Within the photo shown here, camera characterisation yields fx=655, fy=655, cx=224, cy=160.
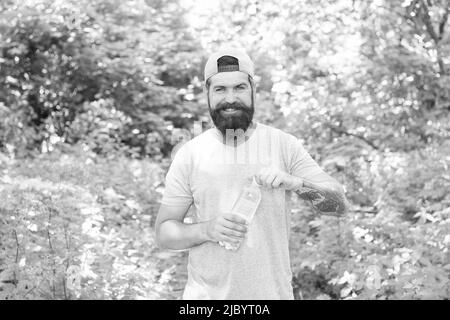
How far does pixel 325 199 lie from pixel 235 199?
13.7 inches

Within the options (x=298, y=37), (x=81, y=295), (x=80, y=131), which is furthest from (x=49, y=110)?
(x=81, y=295)

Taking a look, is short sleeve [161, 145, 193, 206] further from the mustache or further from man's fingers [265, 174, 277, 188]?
man's fingers [265, 174, 277, 188]

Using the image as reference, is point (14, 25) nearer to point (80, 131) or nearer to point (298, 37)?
point (80, 131)

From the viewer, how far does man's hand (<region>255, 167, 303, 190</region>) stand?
2359 millimetres

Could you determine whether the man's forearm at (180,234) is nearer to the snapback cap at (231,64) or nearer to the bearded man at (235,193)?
the bearded man at (235,193)

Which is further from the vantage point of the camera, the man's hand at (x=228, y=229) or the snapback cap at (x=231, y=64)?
the snapback cap at (x=231, y=64)

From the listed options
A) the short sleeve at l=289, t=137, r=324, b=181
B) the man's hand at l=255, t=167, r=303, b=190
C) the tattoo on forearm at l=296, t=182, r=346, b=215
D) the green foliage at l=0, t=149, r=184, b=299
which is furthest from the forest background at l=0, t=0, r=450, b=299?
the man's hand at l=255, t=167, r=303, b=190

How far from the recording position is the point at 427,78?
318 inches

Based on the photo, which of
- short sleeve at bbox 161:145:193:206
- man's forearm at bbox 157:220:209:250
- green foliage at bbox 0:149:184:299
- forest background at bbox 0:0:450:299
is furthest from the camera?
forest background at bbox 0:0:450:299

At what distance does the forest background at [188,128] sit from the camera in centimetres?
479

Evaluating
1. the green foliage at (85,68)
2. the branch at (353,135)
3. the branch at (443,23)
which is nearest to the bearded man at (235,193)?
the branch at (353,135)

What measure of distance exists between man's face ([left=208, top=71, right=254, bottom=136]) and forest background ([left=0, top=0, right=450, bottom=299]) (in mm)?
2089

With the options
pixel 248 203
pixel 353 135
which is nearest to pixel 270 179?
pixel 248 203

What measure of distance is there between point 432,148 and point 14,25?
7.25 metres
